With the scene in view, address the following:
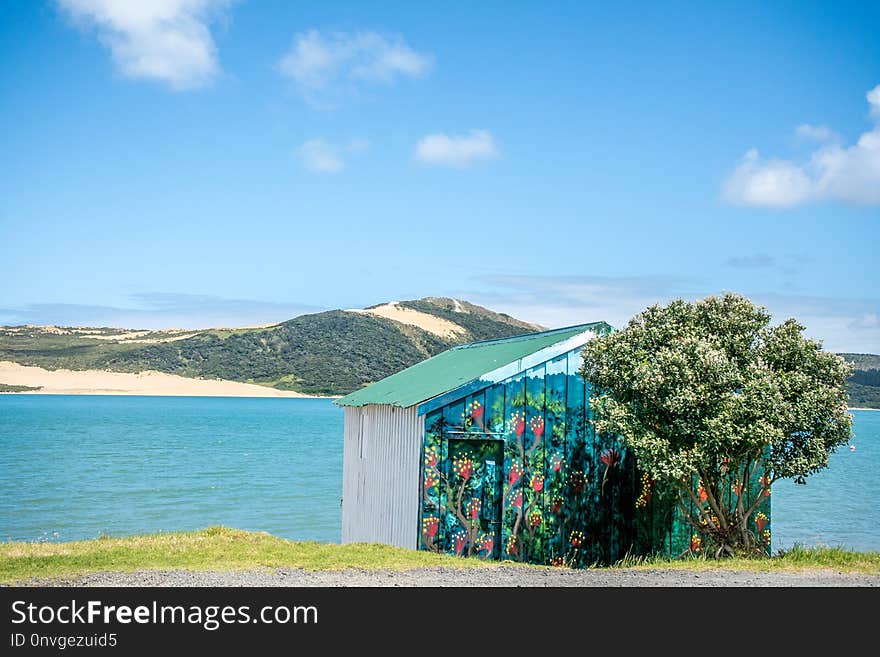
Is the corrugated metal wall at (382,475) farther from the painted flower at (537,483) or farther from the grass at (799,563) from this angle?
the grass at (799,563)

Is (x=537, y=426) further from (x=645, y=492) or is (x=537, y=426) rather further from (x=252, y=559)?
(x=252, y=559)

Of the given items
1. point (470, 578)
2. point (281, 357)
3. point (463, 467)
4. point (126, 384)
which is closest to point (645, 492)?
point (463, 467)

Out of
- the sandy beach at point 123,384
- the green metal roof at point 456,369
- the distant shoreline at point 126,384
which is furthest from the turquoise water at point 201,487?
the distant shoreline at point 126,384

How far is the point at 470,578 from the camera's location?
40.3ft

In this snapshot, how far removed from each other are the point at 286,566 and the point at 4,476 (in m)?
37.2

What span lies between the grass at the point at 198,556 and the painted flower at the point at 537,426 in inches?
119

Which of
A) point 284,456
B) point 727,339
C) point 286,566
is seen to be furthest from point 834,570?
point 284,456

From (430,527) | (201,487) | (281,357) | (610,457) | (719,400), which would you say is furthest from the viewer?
(281,357)

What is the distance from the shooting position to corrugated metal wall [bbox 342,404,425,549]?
17016 mm

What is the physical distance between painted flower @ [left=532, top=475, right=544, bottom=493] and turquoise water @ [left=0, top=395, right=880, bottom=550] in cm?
1269

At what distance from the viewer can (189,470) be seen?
5212 cm

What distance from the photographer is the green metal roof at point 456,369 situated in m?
17.3

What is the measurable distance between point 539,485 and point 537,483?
58mm

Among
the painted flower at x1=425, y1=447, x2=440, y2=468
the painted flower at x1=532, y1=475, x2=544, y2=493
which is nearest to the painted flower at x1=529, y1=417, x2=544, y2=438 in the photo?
the painted flower at x1=532, y1=475, x2=544, y2=493
